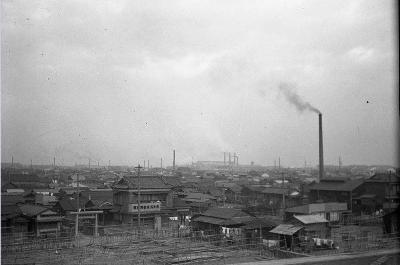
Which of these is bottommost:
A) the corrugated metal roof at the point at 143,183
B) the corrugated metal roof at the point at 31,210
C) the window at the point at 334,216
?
the window at the point at 334,216

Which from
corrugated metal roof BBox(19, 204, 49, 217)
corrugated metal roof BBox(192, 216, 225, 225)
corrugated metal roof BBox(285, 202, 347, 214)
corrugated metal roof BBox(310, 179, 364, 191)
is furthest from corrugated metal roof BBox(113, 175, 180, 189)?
corrugated metal roof BBox(310, 179, 364, 191)

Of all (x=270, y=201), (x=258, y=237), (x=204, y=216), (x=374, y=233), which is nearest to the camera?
(x=258, y=237)

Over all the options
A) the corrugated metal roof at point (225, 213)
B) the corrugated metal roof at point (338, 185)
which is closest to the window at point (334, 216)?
the corrugated metal roof at point (338, 185)

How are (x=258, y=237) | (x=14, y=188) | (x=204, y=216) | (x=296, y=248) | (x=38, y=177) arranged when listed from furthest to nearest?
1. (x=38, y=177)
2. (x=14, y=188)
3. (x=204, y=216)
4. (x=258, y=237)
5. (x=296, y=248)

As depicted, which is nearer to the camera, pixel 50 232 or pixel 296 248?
pixel 296 248

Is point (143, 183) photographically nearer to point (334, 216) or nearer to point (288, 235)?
point (288, 235)

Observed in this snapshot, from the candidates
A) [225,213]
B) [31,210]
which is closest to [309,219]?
[225,213]

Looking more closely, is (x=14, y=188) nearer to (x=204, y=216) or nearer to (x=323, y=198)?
(x=204, y=216)

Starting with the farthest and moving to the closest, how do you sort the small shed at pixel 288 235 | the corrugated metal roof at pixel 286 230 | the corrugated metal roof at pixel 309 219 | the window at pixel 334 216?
the window at pixel 334 216
the corrugated metal roof at pixel 309 219
the corrugated metal roof at pixel 286 230
the small shed at pixel 288 235

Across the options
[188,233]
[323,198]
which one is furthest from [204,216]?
[323,198]

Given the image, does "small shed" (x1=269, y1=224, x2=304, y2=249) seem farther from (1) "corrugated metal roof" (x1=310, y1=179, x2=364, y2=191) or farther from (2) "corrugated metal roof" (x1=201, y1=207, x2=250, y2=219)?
(1) "corrugated metal roof" (x1=310, y1=179, x2=364, y2=191)

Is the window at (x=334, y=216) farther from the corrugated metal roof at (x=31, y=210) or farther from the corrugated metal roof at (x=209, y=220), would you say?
the corrugated metal roof at (x=31, y=210)

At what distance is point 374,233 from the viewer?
23906 mm

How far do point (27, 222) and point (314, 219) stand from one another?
63.1 feet
